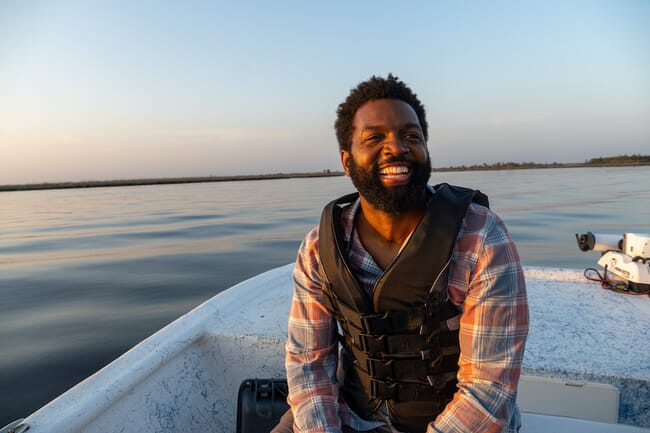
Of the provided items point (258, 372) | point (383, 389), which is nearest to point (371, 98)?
point (383, 389)

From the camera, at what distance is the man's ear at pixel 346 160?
5.48ft

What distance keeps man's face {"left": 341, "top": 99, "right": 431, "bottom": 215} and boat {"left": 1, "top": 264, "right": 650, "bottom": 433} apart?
3.19 ft

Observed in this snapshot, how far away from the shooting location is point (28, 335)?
510 centimetres

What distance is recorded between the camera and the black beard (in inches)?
59.4

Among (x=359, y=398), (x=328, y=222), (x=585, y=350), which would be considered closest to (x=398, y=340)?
(x=359, y=398)

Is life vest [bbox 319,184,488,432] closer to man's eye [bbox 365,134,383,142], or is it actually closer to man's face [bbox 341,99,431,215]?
man's face [bbox 341,99,431,215]

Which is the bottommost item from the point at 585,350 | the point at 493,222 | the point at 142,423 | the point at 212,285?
the point at 212,285

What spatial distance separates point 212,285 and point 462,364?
6185 mm

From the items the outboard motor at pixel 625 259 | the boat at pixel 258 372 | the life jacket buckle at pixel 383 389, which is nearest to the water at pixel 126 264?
the boat at pixel 258 372

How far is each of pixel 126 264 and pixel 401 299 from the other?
8352 millimetres

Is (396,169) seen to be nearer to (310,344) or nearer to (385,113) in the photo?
(385,113)

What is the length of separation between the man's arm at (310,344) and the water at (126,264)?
10.3ft

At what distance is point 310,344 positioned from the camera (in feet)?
5.57

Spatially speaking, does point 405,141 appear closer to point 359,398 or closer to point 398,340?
point 398,340
